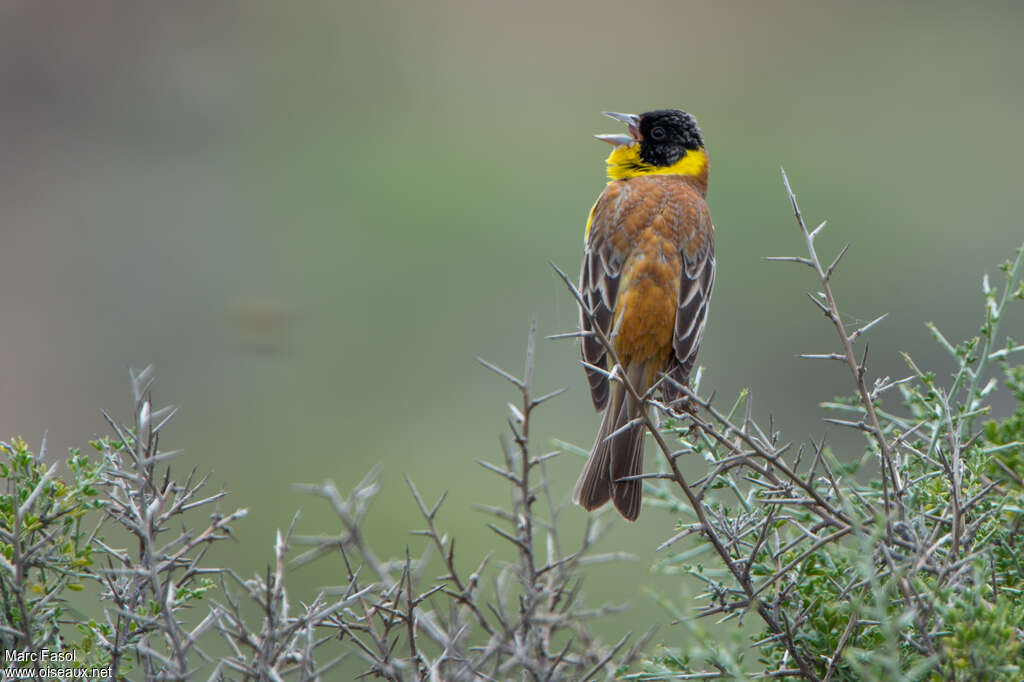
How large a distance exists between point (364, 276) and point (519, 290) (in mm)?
1279

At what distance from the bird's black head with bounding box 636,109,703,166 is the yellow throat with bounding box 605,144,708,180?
0.06 ft

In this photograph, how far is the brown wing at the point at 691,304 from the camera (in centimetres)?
312

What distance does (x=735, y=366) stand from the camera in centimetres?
712

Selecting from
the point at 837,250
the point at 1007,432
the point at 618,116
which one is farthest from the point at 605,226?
the point at 837,250

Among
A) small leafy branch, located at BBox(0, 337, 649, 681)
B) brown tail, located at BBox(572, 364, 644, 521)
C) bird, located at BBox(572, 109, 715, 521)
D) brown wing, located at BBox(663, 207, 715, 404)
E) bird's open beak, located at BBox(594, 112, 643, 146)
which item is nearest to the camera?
small leafy branch, located at BBox(0, 337, 649, 681)

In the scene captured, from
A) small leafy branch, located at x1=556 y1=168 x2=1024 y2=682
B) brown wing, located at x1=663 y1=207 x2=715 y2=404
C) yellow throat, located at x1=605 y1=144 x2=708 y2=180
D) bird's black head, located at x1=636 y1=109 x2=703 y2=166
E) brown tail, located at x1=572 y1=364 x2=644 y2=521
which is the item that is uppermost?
bird's black head, located at x1=636 y1=109 x2=703 y2=166

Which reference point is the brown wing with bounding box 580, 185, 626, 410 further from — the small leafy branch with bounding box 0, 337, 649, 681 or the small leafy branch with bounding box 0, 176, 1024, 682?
the small leafy branch with bounding box 0, 337, 649, 681

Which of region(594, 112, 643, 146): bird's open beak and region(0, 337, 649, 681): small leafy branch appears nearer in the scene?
region(0, 337, 649, 681): small leafy branch

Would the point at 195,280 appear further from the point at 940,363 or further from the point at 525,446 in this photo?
the point at 525,446

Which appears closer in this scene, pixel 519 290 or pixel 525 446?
pixel 525 446

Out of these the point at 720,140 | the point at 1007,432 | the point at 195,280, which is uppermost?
the point at 1007,432

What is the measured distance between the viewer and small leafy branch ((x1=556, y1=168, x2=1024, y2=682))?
1171mm

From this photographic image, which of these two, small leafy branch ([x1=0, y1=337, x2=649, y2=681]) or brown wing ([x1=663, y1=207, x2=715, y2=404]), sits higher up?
small leafy branch ([x1=0, y1=337, x2=649, y2=681])

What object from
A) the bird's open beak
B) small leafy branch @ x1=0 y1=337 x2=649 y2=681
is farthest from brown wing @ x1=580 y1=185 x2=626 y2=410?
small leafy branch @ x1=0 y1=337 x2=649 y2=681
